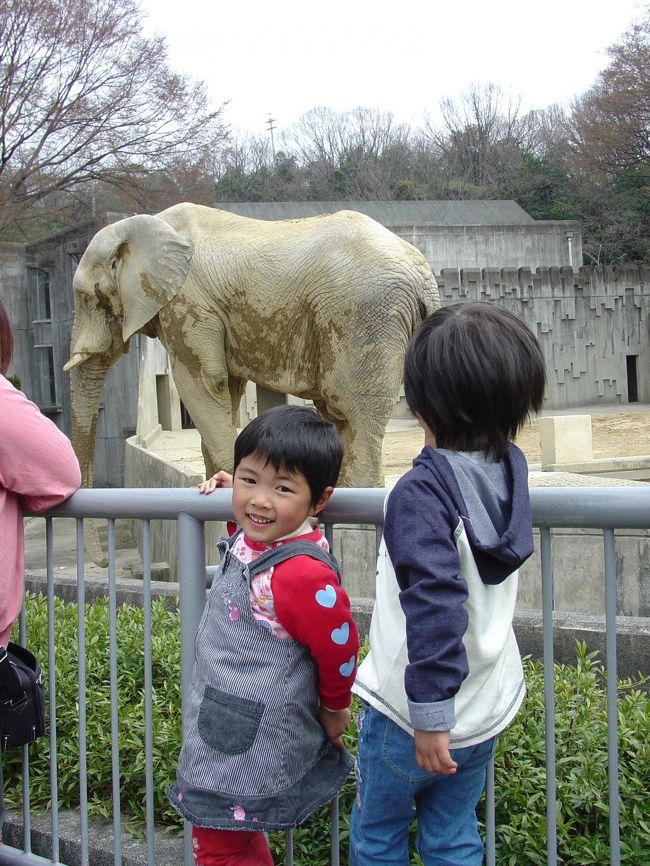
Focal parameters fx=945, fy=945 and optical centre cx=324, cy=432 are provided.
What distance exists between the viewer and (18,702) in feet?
7.53

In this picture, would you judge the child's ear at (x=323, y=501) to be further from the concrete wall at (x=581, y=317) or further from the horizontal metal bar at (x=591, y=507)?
the concrete wall at (x=581, y=317)

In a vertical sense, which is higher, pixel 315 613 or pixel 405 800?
pixel 315 613

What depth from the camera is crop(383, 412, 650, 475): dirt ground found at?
39.0ft

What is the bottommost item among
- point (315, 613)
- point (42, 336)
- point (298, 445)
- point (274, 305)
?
point (315, 613)

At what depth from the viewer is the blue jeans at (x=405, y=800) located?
169 centimetres

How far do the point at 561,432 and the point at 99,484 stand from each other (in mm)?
14619

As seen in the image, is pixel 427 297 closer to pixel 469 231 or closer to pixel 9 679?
pixel 9 679

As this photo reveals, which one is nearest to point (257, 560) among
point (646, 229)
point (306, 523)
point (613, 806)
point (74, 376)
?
point (306, 523)

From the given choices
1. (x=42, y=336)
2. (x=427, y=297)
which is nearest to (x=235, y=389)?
(x=427, y=297)

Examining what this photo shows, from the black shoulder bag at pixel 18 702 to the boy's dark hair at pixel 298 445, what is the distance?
876 millimetres

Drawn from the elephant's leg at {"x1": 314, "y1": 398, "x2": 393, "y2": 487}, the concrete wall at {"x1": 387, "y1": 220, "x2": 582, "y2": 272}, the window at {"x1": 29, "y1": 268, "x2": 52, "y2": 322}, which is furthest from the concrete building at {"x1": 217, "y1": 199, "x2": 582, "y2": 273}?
the elephant's leg at {"x1": 314, "y1": 398, "x2": 393, "y2": 487}

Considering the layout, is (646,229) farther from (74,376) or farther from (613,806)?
(613,806)

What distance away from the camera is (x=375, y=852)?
1.74m

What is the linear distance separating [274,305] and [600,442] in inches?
383
